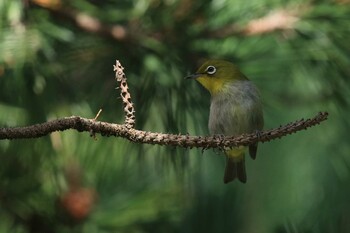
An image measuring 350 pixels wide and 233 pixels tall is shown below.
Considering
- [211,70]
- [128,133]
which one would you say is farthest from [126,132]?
[211,70]

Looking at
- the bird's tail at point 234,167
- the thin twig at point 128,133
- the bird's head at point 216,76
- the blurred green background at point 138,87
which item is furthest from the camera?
the bird's tail at point 234,167

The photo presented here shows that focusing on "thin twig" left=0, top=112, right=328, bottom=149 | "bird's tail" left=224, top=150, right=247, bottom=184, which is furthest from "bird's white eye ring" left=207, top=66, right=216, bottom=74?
"thin twig" left=0, top=112, right=328, bottom=149

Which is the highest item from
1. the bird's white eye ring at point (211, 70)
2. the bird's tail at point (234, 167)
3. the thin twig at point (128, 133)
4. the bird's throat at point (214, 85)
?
the bird's throat at point (214, 85)

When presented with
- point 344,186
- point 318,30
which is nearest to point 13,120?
point 318,30

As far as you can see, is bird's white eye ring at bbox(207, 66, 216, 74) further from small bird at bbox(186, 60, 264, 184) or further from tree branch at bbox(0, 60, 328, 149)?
tree branch at bbox(0, 60, 328, 149)

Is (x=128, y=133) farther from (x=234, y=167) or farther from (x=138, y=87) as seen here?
(x=234, y=167)

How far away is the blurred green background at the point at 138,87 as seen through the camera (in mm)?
1478

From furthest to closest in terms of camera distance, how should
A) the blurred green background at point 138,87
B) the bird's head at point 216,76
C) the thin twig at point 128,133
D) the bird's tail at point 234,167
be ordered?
1. the bird's tail at point 234,167
2. the bird's head at point 216,76
3. the blurred green background at point 138,87
4. the thin twig at point 128,133

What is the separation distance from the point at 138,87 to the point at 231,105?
38 centimetres

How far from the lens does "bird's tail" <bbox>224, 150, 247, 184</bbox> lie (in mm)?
1780

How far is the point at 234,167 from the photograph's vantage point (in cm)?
188

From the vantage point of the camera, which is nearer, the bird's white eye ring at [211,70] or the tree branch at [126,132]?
the tree branch at [126,132]

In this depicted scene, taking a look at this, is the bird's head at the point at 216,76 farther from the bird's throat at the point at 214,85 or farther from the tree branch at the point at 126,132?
the tree branch at the point at 126,132

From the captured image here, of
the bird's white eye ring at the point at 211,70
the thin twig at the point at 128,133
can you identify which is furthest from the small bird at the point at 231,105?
the thin twig at the point at 128,133
